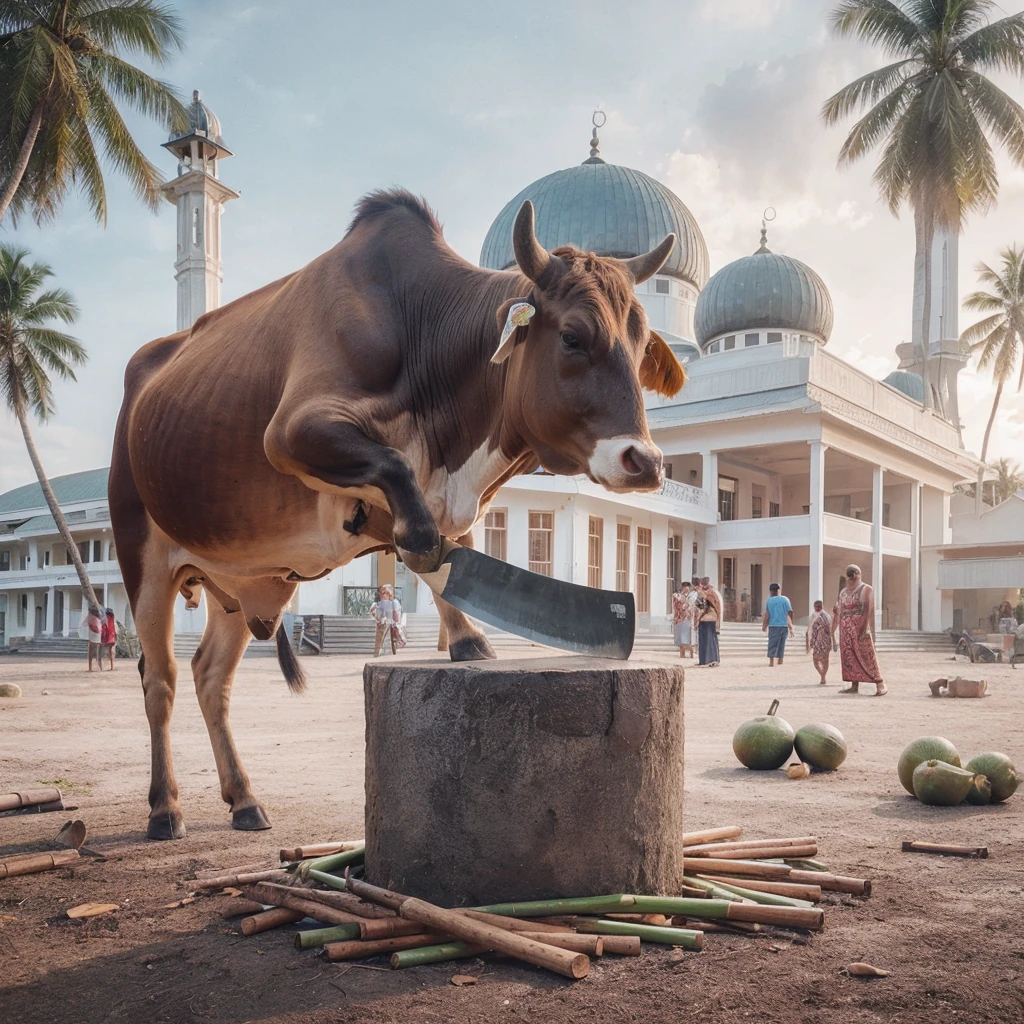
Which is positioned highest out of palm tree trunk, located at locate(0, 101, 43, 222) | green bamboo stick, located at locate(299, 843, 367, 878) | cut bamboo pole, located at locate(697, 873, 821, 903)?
palm tree trunk, located at locate(0, 101, 43, 222)

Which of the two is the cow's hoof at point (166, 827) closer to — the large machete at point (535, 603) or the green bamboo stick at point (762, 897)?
the large machete at point (535, 603)

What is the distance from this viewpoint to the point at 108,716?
1169 centimetres

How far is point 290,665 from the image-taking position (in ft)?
20.9

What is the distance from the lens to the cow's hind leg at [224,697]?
5371 millimetres

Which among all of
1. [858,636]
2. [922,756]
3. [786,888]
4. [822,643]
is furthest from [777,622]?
[786,888]

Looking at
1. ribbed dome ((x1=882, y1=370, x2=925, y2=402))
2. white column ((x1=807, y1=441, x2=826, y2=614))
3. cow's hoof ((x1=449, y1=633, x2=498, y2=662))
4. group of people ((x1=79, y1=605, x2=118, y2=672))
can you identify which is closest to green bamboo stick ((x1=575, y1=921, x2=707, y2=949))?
cow's hoof ((x1=449, y1=633, x2=498, y2=662))

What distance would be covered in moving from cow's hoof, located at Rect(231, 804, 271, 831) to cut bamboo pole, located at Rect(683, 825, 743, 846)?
90.2 inches

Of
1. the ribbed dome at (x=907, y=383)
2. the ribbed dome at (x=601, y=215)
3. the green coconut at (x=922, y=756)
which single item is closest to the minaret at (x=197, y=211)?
the ribbed dome at (x=601, y=215)

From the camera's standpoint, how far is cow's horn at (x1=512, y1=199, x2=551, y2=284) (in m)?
3.54

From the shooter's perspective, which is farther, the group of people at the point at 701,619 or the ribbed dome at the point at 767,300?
the ribbed dome at the point at 767,300

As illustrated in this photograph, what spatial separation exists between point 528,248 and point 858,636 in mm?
13234

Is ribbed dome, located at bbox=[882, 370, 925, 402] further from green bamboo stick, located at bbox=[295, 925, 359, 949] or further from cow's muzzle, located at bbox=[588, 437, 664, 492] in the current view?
green bamboo stick, located at bbox=[295, 925, 359, 949]

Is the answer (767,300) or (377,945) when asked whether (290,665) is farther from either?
(767,300)

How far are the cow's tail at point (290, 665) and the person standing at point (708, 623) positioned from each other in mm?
14967
